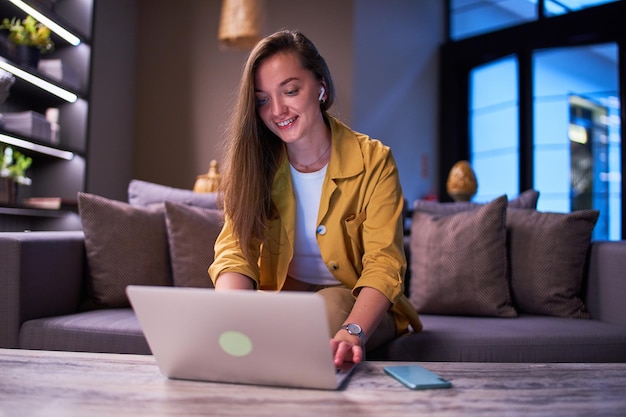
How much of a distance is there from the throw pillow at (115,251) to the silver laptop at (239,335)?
4.39ft

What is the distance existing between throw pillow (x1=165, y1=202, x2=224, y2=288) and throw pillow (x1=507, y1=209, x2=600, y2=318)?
1085 mm

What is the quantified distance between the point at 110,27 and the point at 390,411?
427 centimetres

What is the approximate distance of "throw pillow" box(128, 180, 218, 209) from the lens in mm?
2441

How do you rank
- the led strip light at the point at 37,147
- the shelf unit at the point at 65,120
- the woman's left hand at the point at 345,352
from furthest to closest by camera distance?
1. the shelf unit at the point at 65,120
2. the led strip light at the point at 37,147
3. the woman's left hand at the point at 345,352

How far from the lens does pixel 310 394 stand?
829mm

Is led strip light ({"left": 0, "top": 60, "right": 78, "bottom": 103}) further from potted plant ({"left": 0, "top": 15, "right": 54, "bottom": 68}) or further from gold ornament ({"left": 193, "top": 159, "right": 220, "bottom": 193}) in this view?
gold ornament ({"left": 193, "top": 159, "right": 220, "bottom": 193})

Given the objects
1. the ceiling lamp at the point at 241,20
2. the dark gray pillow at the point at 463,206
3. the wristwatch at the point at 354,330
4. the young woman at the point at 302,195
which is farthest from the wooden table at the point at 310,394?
the ceiling lamp at the point at 241,20

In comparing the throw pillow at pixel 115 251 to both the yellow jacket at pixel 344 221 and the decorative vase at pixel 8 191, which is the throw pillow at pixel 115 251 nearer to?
the yellow jacket at pixel 344 221

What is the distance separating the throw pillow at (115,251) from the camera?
7.09 ft

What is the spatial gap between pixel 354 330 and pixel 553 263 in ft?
3.86

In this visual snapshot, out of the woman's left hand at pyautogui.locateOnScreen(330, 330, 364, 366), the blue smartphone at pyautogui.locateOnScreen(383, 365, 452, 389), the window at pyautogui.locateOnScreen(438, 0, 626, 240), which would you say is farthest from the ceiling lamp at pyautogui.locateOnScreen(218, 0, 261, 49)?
the blue smartphone at pyautogui.locateOnScreen(383, 365, 452, 389)

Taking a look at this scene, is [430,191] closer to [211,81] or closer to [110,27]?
[211,81]

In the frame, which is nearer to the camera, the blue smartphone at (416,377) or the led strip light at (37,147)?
the blue smartphone at (416,377)

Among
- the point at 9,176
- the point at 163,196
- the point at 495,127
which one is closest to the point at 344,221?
the point at 163,196
